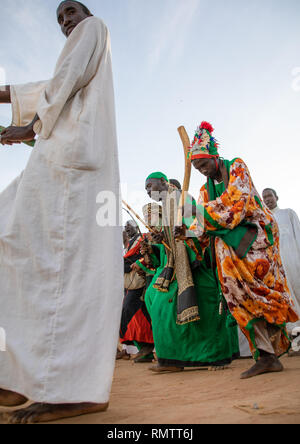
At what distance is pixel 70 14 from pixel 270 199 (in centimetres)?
602

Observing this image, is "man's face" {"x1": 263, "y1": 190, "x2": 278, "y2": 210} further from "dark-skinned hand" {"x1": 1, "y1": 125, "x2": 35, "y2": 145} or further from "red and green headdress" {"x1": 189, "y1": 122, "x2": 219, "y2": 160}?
"dark-skinned hand" {"x1": 1, "y1": 125, "x2": 35, "y2": 145}

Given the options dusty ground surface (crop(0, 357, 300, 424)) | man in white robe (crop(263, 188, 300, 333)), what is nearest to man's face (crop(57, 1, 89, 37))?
dusty ground surface (crop(0, 357, 300, 424))

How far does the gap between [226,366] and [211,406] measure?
229 centimetres

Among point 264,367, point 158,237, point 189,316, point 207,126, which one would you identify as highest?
point 207,126

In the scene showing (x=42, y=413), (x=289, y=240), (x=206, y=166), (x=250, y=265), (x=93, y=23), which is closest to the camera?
(x=42, y=413)

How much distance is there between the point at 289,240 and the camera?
283 inches

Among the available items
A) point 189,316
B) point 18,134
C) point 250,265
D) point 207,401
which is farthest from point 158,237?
point 18,134

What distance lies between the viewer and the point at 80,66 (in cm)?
222

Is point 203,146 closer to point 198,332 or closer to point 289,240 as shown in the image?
point 198,332

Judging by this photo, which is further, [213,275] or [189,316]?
[213,275]

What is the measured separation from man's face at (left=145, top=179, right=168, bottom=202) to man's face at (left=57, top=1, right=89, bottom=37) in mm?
3235

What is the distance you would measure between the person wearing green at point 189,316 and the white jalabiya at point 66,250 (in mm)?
2123
